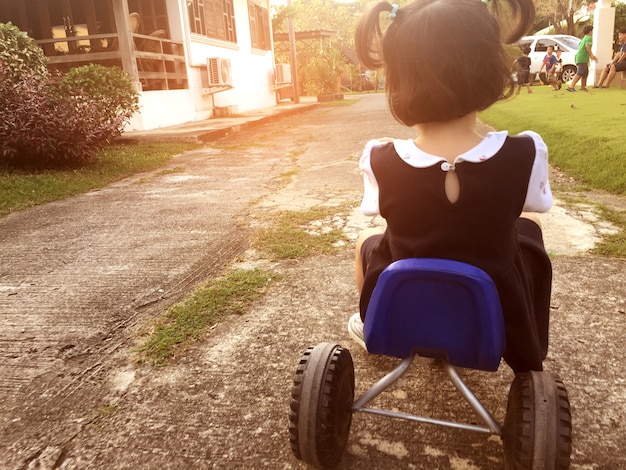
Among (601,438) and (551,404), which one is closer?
(551,404)

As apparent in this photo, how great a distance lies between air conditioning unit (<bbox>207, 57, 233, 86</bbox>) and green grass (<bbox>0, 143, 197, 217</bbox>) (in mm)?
5459

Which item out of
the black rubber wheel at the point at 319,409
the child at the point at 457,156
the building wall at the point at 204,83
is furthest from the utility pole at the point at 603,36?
the black rubber wheel at the point at 319,409

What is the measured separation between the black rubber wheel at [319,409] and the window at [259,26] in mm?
17500

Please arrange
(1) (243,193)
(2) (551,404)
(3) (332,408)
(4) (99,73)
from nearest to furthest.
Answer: (2) (551,404), (3) (332,408), (1) (243,193), (4) (99,73)

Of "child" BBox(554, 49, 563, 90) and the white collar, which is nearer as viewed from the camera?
the white collar

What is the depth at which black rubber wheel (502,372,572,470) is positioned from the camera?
1188 millimetres

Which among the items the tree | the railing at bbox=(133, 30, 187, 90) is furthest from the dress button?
the tree

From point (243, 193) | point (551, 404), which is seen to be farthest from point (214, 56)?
point (551, 404)

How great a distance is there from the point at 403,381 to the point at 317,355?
53 cm

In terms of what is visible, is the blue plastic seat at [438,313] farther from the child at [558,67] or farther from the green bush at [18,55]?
the child at [558,67]

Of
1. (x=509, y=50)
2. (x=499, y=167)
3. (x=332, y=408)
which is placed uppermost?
(x=509, y=50)

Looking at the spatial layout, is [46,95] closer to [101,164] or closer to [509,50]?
[101,164]

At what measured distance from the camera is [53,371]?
1.97 m

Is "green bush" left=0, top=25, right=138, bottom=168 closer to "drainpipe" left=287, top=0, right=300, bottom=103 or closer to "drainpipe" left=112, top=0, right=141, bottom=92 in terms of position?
"drainpipe" left=112, top=0, right=141, bottom=92
